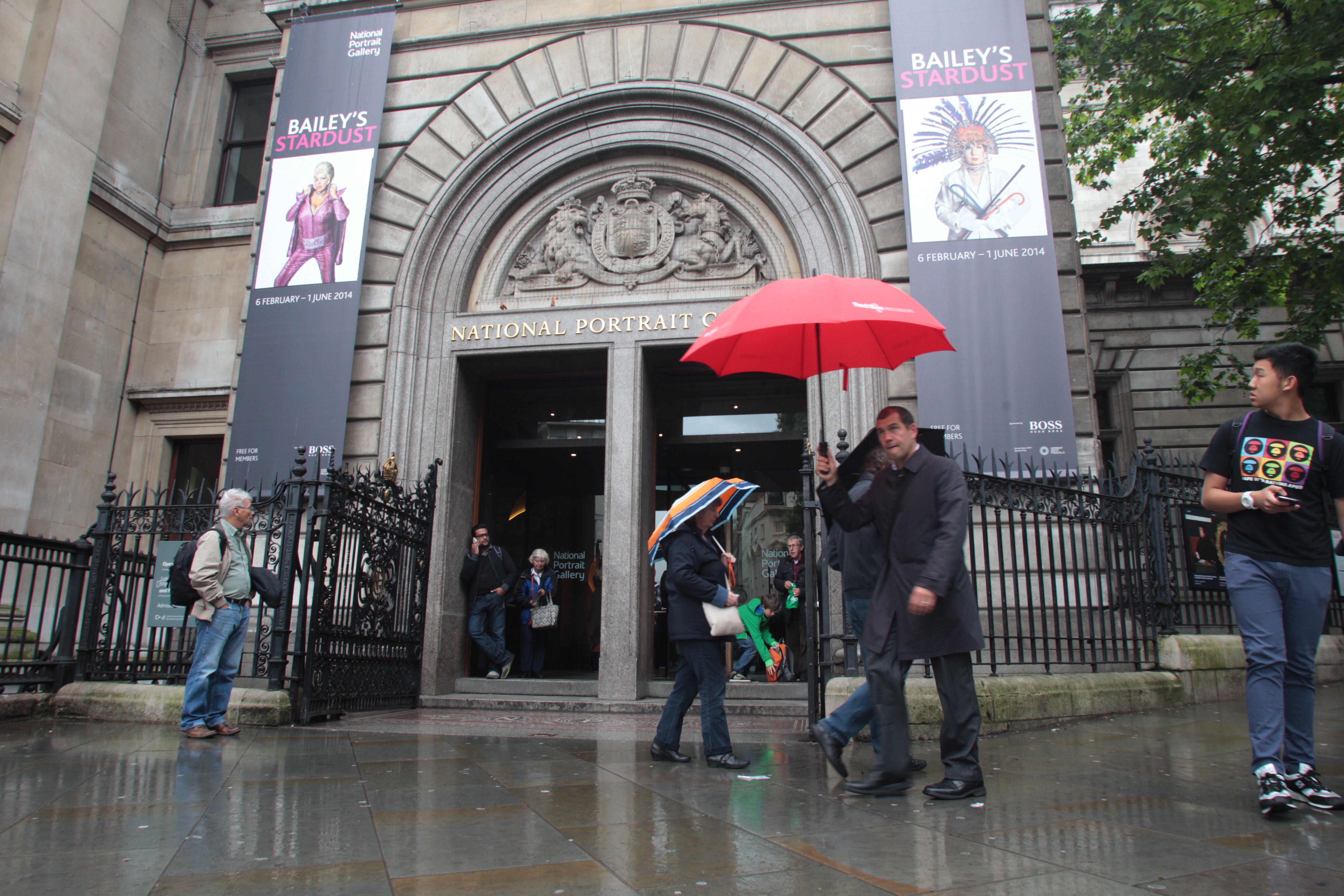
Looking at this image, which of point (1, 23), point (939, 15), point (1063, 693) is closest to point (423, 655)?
point (1063, 693)

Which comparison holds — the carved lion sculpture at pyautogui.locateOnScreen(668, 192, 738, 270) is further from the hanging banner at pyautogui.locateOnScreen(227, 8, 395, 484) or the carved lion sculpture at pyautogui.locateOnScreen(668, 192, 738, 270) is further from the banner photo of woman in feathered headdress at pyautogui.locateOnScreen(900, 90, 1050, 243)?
the hanging banner at pyautogui.locateOnScreen(227, 8, 395, 484)

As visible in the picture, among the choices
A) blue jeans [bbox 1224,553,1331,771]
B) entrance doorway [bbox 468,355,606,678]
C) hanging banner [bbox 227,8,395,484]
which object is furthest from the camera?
entrance doorway [bbox 468,355,606,678]

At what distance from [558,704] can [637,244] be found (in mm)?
6234

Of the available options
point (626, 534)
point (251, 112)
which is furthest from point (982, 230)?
point (251, 112)

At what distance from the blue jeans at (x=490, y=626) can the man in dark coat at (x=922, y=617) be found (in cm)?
740

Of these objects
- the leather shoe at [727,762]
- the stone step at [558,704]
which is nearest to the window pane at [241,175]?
the stone step at [558,704]

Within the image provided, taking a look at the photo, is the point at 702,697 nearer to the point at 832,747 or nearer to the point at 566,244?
the point at 832,747

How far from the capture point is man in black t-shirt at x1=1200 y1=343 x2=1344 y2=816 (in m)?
4.04

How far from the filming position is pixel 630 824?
3.77 metres

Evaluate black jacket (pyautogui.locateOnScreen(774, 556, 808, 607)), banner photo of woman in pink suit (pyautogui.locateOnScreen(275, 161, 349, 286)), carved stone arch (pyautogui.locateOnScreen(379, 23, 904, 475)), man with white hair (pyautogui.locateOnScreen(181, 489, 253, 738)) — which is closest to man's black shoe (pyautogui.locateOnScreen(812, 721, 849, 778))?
man with white hair (pyautogui.locateOnScreen(181, 489, 253, 738))

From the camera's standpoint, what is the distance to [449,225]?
12.4m

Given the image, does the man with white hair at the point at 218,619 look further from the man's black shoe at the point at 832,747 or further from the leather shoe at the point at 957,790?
the leather shoe at the point at 957,790

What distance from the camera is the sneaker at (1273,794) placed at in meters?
3.72

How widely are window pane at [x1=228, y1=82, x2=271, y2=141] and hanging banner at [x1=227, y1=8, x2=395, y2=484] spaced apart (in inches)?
160
